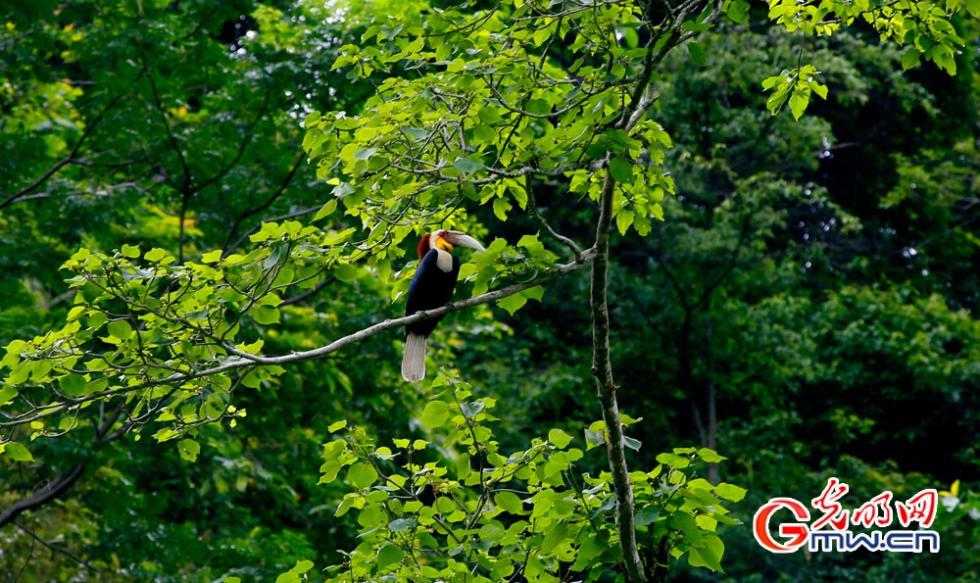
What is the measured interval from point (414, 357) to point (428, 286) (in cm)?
32

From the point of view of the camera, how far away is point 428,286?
16.5 ft

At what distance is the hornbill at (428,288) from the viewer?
5.03m

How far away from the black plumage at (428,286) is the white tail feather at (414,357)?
3 cm

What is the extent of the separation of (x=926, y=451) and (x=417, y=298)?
1205 centimetres

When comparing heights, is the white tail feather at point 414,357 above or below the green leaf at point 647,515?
above

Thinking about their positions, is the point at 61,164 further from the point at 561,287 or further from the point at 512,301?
the point at 561,287

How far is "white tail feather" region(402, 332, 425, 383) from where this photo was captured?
5.12m

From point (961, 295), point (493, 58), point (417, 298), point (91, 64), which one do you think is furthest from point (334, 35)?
point (961, 295)

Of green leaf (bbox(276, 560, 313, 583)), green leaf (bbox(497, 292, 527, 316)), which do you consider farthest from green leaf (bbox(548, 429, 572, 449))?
green leaf (bbox(276, 560, 313, 583))

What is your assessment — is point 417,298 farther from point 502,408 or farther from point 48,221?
point 502,408

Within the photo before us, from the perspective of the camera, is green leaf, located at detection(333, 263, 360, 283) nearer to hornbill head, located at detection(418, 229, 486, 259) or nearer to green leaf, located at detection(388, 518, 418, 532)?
green leaf, located at detection(388, 518, 418, 532)

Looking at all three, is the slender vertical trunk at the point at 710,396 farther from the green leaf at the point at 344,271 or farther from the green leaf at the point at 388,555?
the green leaf at the point at 388,555

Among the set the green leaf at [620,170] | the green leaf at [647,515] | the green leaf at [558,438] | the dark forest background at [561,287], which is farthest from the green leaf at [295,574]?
the dark forest background at [561,287]

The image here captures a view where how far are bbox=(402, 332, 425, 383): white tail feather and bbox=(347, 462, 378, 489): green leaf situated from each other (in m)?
1.01
